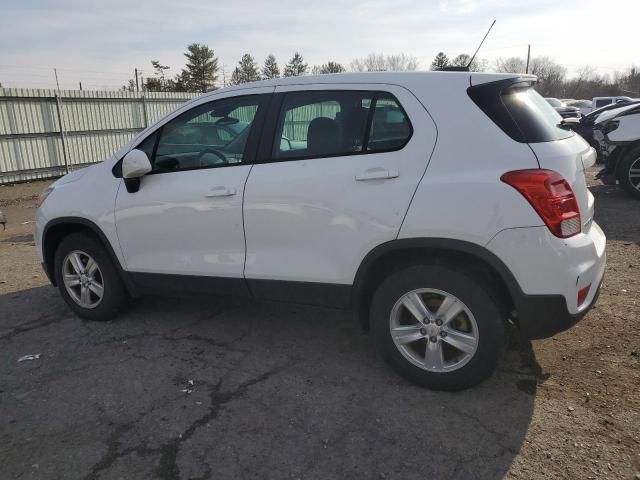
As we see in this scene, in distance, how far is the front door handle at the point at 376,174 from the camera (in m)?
2.92

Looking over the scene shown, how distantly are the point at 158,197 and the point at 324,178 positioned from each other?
4.44 feet

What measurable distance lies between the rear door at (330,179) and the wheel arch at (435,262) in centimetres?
7

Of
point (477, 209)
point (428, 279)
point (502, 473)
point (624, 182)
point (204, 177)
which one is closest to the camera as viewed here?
point (502, 473)

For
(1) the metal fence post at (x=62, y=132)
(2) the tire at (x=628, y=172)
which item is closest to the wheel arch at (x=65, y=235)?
(2) the tire at (x=628, y=172)

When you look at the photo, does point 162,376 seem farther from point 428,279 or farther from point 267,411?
point 428,279

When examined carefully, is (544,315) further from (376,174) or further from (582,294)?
(376,174)

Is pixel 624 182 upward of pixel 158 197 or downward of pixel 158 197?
downward

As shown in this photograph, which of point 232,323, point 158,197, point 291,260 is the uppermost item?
point 158,197

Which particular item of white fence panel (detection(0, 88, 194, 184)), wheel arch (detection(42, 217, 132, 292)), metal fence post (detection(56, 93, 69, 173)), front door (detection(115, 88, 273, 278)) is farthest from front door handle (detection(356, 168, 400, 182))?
metal fence post (detection(56, 93, 69, 173))

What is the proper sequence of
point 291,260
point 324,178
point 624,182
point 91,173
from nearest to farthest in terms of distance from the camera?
point 324,178 < point 291,260 < point 91,173 < point 624,182

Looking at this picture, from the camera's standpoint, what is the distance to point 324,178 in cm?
312

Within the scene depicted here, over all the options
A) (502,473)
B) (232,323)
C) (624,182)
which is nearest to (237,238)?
(232,323)

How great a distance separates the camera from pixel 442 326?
2.97 meters

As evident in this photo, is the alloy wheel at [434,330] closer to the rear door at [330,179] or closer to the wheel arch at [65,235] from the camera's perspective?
the rear door at [330,179]
